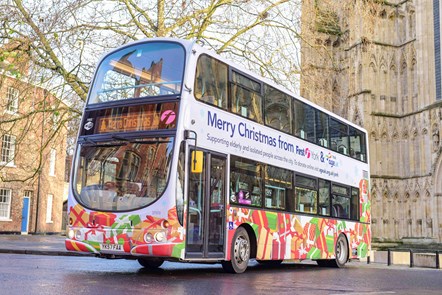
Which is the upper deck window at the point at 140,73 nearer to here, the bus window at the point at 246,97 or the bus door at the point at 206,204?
the bus door at the point at 206,204

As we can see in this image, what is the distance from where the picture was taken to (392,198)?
3222 centimetres

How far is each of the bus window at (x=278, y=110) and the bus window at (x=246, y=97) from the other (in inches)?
11.8

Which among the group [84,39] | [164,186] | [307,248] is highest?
[84,39]

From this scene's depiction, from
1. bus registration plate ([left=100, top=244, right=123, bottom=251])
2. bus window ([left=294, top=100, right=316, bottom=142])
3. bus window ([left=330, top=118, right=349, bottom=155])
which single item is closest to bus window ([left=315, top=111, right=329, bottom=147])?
bus window ([left=294, top=100, right=316, bottom=142])

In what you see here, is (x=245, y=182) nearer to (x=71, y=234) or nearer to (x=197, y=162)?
(x=197, y=162)

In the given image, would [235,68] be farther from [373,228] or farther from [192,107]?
[373,228]

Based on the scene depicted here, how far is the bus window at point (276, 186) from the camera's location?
37.3 feet

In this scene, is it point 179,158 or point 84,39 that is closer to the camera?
point 179,158

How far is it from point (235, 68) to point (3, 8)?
707cm

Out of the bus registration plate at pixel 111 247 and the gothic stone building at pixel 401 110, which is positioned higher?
the gothic stone building at pixel 401 110

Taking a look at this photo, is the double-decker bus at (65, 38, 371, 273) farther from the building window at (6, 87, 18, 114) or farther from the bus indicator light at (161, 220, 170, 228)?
the building window at (6, 87, 18, 114)

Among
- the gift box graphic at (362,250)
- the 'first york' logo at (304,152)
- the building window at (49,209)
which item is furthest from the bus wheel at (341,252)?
the building window at (49,209)

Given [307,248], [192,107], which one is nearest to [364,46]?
[307,248]

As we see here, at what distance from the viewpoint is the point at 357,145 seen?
15.9m
